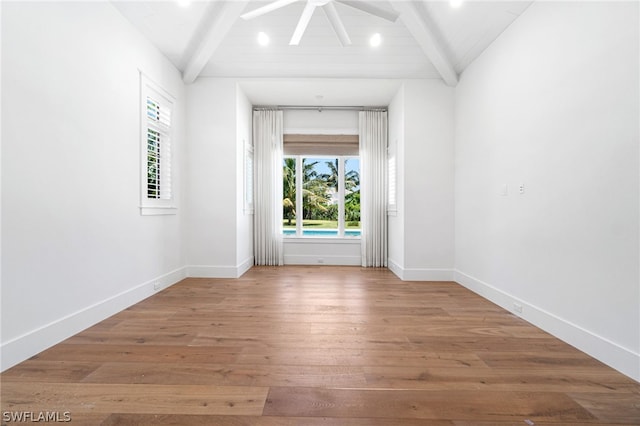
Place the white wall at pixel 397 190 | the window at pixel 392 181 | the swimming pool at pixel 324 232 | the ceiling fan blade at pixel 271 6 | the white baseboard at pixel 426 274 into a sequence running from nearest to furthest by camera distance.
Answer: the ceiling fan blade at pixel 271 6 < the white baseboard at pixel 426 274 < the white wall at pixel 397 190 < the window at pixel 392 181 < the swimming pool at pixel 324 232

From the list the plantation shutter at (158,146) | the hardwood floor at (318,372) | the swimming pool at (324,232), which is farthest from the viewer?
the swimming pool at (324,232)

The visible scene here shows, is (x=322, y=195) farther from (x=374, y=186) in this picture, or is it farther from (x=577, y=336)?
(x=577, y=336)

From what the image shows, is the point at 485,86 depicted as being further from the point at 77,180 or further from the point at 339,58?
the point at 77,180

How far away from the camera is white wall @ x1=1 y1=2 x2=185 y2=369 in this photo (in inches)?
74.5

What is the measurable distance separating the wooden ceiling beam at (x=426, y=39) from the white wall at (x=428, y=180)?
0.23m

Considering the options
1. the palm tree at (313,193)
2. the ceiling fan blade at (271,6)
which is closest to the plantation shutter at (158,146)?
the ceiling fan blade at (271,6)

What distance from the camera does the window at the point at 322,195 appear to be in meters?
5.67

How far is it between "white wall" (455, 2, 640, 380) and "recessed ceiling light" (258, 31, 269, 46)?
2581mm

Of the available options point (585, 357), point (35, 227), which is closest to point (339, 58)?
point (35, 227)

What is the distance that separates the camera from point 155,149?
11.7ft

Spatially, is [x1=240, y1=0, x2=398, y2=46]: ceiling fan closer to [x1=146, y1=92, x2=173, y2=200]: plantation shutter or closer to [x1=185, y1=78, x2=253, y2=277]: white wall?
[x1=146, y1=92, x2=173, y2=200]: plantation shutter

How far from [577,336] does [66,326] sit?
378 cm

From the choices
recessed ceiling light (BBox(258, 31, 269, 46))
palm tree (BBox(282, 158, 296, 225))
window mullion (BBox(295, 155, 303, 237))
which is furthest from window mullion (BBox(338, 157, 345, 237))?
recessed ceiling light (BBox(258, 31, 269, 46))

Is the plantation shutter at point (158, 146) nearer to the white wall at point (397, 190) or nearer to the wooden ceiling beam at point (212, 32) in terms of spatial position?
the wooden ceiling beam at point (212, 32)
